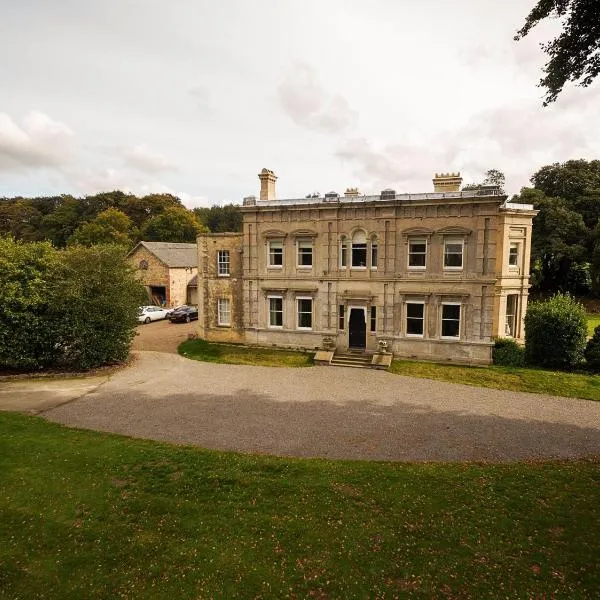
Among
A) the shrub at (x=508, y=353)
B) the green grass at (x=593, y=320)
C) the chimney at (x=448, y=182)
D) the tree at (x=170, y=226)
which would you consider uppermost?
the tree at (x=170, y=226)

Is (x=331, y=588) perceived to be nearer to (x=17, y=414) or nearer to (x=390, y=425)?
(x=390, y=425)

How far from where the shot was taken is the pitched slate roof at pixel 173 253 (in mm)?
46594

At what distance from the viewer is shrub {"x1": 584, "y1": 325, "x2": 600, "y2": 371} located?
22516mm

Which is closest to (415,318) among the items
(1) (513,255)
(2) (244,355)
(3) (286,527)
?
(1) (513,255)

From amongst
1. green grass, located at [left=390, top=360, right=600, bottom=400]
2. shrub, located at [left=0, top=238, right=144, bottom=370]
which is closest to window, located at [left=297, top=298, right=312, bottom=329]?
green grass, located at [left=390, top=360, right=600, bottom=400]

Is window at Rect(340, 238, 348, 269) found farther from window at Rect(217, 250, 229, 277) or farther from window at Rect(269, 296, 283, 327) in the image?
window at Rect(217, 250, 229, 277)

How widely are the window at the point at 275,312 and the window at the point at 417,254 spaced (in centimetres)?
900

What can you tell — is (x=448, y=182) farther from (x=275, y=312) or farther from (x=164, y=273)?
(x=164, y=273)

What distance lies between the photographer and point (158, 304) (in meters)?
47.0

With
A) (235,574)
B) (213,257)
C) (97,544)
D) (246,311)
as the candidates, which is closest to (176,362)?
(246,311)

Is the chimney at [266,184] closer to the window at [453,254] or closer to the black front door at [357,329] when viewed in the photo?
the black front door at [357,329]

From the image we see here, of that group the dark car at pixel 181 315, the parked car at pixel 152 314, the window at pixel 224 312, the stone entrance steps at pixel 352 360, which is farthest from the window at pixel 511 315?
the parked car at pixel 152 314

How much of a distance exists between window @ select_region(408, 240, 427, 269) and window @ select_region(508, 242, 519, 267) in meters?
5.69

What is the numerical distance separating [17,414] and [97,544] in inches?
402
